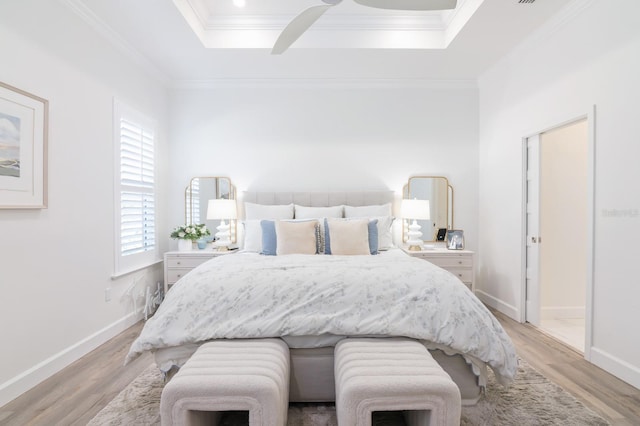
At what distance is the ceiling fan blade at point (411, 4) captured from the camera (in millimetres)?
2068

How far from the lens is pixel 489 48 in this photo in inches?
144

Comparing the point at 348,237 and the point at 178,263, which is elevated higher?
the point at 348,237

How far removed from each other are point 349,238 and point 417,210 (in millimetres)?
1232

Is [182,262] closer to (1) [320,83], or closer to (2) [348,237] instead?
(2) [348,237]

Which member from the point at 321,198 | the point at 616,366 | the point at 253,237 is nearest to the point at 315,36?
the point at 321,198

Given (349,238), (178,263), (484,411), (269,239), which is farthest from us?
(178,263)

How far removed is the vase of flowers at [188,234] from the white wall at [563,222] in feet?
12.7

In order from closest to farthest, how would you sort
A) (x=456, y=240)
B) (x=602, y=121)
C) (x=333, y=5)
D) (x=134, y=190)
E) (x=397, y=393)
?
(x=397, y=393)
(x=333, y=5)
(x=602, y=121)
(x=134, y=190)
(x=456, y=240)

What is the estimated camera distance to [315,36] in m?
3.57

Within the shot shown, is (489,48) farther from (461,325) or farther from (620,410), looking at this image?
(620,410)

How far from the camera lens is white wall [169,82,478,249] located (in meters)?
4.52

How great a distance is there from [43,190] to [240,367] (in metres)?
1.98

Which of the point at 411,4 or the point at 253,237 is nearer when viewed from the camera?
the point at 411,4

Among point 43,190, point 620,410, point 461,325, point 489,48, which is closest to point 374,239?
point 461,325
